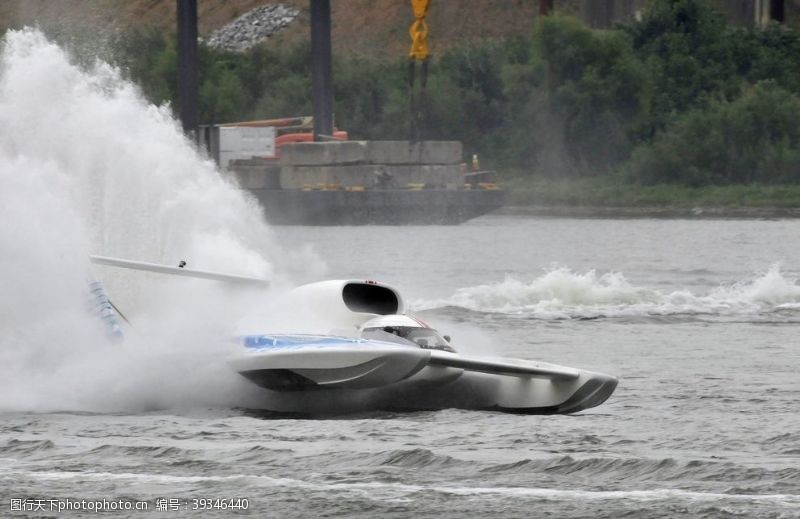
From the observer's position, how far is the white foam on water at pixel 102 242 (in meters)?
16.9

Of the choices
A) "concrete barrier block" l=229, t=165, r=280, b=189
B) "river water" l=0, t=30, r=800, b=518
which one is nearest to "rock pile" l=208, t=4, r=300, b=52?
"concrete barrier block" l=229, t=165, r=280, b=189

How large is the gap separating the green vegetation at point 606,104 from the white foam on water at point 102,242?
4180 centimetres

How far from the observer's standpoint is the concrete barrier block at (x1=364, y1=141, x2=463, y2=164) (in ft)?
222

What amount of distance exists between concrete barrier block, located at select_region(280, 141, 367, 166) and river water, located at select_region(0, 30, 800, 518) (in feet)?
119

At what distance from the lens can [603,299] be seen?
93.8 feet

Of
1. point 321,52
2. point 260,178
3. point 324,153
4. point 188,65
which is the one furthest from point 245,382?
point 260,178

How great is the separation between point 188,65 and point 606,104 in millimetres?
17694

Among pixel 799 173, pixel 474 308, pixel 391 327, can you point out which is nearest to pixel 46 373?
pixel 391 327

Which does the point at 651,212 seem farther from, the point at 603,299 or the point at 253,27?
the point at 253,27

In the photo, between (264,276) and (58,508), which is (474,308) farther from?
(58,508)

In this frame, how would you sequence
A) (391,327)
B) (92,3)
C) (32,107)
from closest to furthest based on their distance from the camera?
(391,327), (32,107), (92,3)

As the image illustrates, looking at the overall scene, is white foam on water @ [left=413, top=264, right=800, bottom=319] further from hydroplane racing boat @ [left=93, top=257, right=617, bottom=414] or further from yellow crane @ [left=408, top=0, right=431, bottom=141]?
yellow crane @ [left=408, top=0, right=431, bottom=141]

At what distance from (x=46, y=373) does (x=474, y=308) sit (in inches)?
483

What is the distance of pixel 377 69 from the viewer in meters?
81.3
